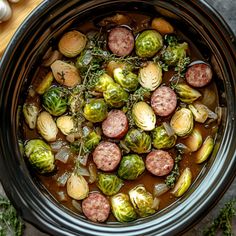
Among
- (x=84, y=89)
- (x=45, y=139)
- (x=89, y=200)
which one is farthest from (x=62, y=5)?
(x=89, y=200)

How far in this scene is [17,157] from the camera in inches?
102

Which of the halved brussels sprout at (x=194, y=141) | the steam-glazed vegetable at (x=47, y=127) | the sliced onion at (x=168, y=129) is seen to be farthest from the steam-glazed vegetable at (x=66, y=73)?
the halved brussels sprout at (x=194, y=141)

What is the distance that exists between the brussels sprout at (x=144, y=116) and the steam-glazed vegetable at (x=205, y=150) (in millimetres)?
197

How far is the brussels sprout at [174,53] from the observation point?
2695 mm

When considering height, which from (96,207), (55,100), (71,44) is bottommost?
(96,207)

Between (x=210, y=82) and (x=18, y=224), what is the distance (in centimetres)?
88

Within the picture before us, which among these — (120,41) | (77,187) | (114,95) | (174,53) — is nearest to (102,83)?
(114,95)

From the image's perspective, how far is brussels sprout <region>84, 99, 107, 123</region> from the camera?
105 inches

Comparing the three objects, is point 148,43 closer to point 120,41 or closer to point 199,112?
point 120,41

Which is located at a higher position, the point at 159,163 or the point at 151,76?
the point at 151,76

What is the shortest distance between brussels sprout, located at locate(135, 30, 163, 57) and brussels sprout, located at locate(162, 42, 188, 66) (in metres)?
0.04

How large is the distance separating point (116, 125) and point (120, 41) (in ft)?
1.00

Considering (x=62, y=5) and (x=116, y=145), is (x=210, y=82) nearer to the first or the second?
(x=116, y=145)

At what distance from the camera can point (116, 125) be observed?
8.82ft
